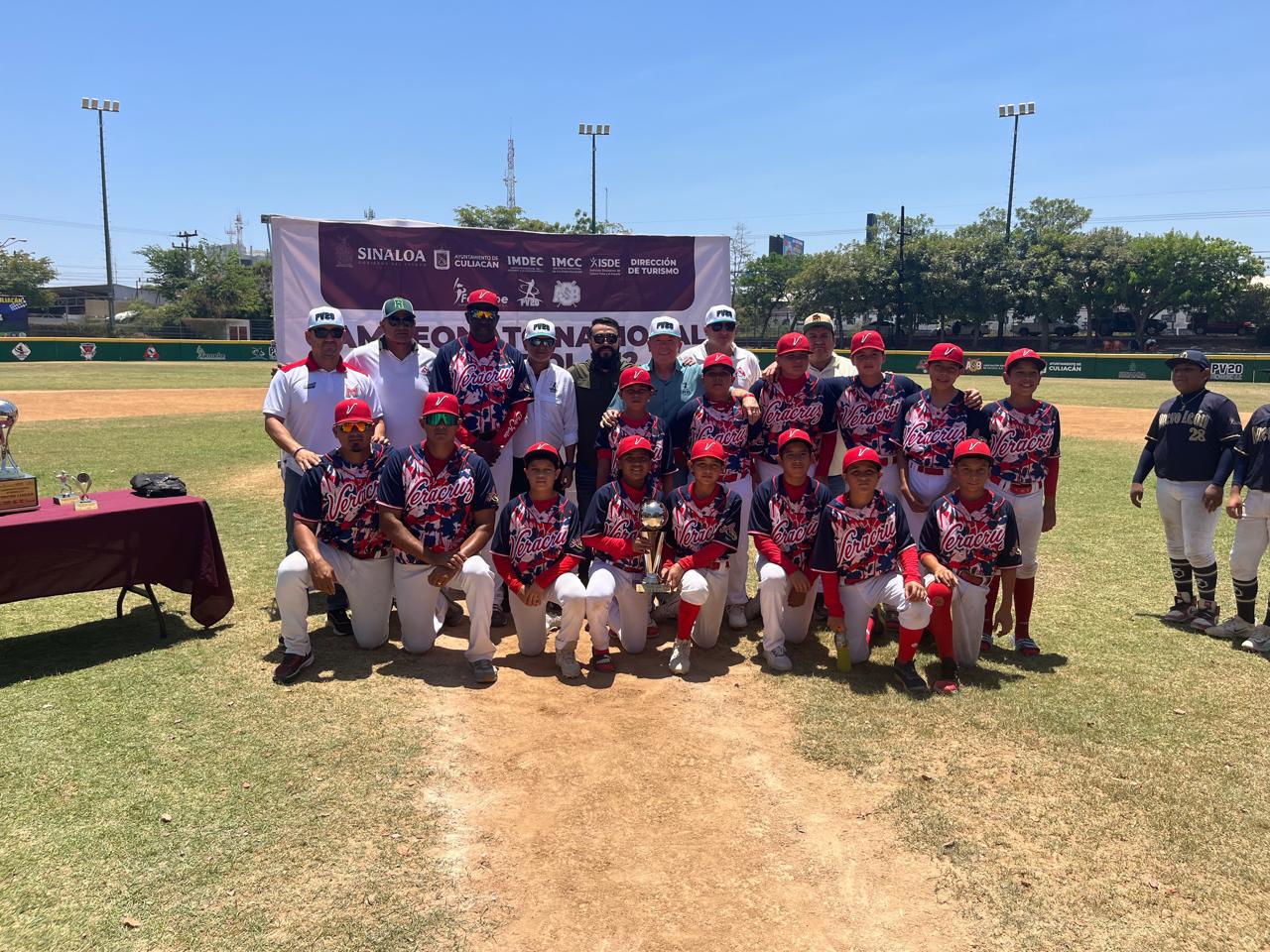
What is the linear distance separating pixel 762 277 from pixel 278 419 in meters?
63.7

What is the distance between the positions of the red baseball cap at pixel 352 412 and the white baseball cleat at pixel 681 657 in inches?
97.3

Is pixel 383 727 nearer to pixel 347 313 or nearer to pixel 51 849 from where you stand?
pixel 51 849

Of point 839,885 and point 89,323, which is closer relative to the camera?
point 839,885

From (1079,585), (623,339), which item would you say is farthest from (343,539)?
(1079,585)

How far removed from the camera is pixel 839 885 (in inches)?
128

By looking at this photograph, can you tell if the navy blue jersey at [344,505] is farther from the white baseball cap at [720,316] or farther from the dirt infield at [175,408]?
the dirt infield at [175,408]

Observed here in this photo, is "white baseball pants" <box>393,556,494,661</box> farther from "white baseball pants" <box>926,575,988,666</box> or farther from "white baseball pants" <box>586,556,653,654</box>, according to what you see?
"white baseball pants" <box>926,575,988,666</box>

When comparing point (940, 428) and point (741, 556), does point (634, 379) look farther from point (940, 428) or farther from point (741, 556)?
point (940, 428)

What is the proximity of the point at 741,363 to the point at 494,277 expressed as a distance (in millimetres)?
2981

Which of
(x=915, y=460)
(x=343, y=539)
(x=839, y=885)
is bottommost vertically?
(x=839, y=885)

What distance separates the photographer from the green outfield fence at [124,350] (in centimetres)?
3978

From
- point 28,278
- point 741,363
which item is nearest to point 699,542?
point 741,363

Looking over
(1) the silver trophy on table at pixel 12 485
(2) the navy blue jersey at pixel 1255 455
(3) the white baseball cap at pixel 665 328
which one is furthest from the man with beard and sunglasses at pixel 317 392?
(2) the navy blue jersey at pixel 1255 455

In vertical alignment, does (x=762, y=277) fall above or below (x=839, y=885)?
above
